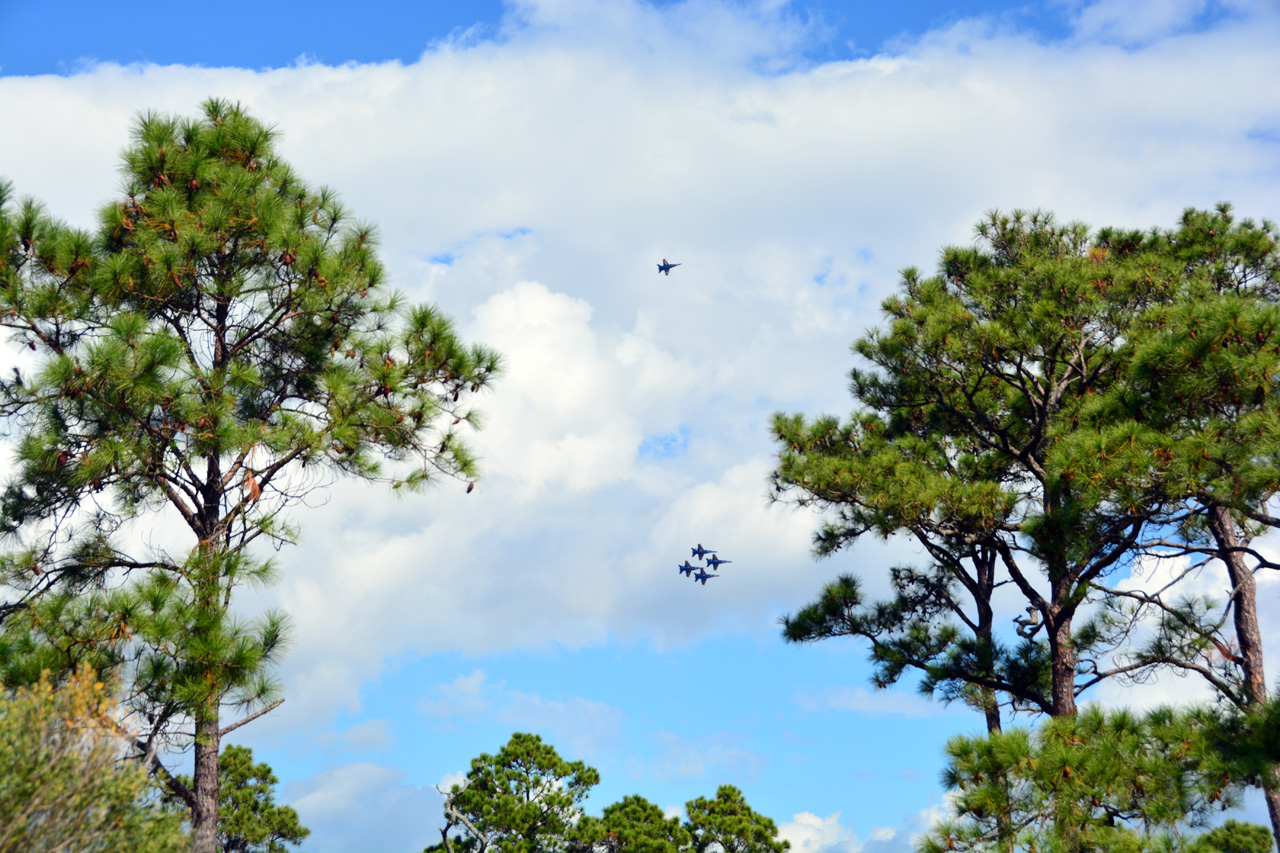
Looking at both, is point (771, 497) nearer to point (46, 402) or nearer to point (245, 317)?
point (245, 317)

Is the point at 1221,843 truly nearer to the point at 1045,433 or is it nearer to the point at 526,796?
the point at 1045,433

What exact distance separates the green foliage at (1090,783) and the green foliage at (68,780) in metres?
6.04

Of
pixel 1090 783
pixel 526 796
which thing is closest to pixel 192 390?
pixel 1090 783

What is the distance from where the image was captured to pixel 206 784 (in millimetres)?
8305

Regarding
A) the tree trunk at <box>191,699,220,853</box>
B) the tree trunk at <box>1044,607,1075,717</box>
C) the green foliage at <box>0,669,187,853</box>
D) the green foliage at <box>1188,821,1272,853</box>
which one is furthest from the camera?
the tree trunk at <box>1044,607,1075,717</box>

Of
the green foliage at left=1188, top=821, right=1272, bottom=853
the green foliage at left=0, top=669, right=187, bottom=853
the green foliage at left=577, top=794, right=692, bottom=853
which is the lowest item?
the green foliage at left=1188, top=821, right=1272, bottom=853

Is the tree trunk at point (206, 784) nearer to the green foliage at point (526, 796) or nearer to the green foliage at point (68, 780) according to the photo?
the green foliage at point (68, 780)

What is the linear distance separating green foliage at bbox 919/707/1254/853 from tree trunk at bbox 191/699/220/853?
19.8 feet

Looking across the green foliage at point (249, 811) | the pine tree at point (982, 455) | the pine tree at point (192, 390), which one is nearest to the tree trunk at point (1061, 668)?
the pine tree at point (982, 455)

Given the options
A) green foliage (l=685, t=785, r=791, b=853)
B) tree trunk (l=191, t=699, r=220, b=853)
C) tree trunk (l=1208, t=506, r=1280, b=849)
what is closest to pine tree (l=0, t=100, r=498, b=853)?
tree trunk (l=191, t=699, r=220, b=853)

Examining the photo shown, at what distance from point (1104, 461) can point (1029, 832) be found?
10.2ft

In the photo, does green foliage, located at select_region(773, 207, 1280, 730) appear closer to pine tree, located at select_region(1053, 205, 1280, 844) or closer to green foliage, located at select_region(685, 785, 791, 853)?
pine tree, located at select_region(1053, 205, 1280, 844)

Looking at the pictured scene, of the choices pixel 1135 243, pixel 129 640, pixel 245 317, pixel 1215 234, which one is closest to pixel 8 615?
pixel 129 640

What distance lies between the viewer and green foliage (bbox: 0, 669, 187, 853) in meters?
6.11
